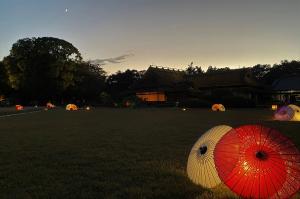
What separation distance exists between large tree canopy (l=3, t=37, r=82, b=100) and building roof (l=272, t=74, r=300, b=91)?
1220 inches

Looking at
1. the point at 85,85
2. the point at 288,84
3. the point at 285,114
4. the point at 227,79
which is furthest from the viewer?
the point at 85,85

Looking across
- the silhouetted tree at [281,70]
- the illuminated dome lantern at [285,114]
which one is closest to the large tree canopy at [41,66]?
the silhouetted tree at [281,70]

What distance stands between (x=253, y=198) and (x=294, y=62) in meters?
68.8

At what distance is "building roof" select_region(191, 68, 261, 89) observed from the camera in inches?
1939

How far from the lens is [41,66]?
53719mm

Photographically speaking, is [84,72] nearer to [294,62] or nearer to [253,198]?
[294,62]

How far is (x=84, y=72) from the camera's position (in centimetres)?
6228

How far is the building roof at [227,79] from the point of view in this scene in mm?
49250

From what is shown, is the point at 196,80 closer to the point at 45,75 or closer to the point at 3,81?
the point at 45,75

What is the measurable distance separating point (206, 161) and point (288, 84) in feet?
169

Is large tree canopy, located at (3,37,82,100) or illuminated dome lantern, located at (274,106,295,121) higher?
large tree canopy, located at (3,37,82,100)

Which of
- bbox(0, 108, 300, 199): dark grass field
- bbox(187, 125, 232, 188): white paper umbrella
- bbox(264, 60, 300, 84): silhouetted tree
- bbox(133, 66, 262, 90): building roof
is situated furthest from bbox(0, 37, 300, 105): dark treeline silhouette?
bbox(187, 125, 232, 188): white paper umbrella

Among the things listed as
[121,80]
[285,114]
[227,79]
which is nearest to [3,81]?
[121,80]

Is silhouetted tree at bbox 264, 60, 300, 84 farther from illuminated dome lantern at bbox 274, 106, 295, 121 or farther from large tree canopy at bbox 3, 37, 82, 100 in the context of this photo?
illuminated dome lantern at bbox 274, 106, 295, 121
